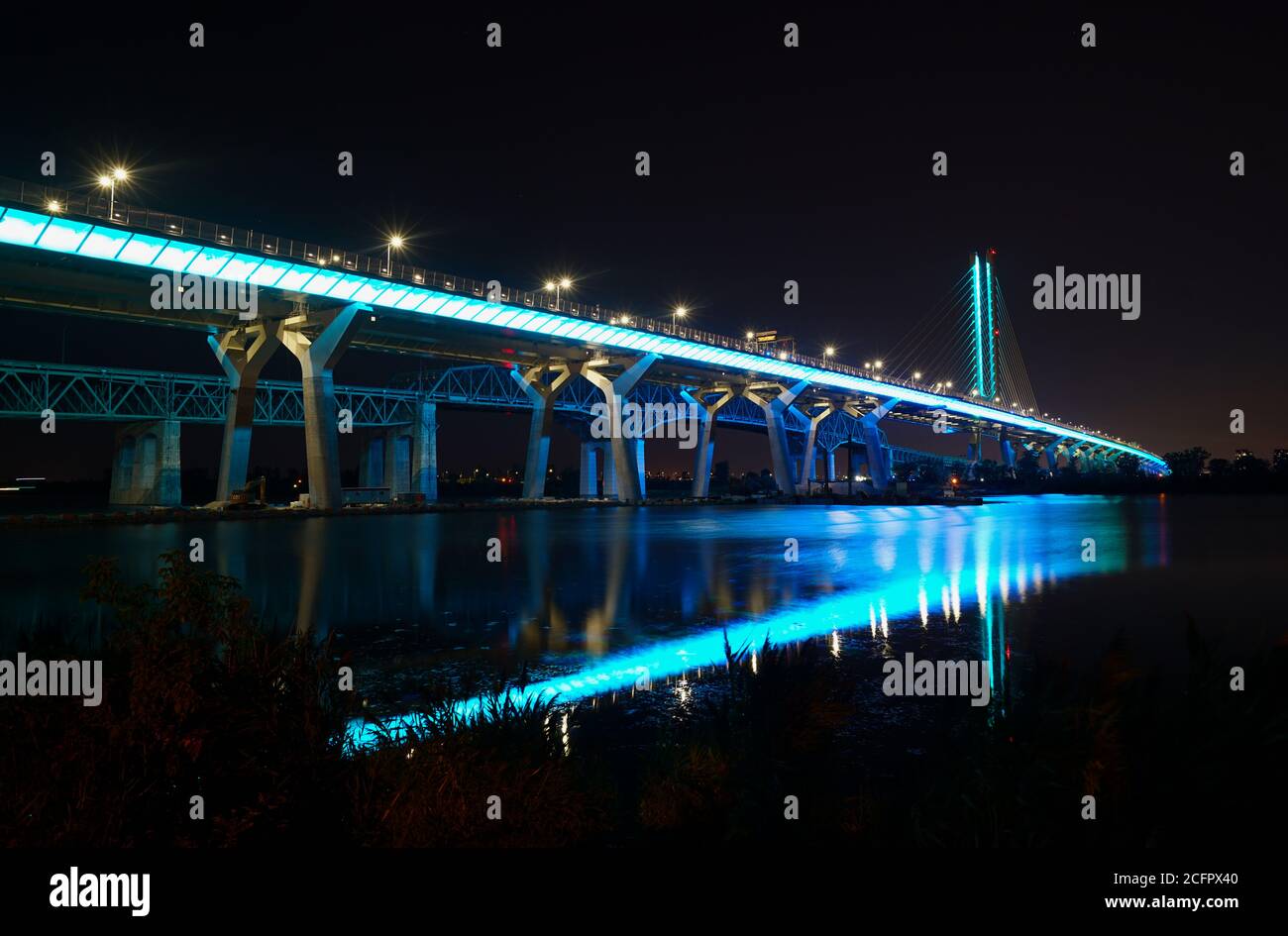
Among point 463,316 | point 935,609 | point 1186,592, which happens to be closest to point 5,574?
point 935,609

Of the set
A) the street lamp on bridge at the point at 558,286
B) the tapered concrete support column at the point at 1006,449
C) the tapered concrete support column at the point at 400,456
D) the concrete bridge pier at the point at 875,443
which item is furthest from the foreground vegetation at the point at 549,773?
the tapered concrete support column at the point at 1006,449

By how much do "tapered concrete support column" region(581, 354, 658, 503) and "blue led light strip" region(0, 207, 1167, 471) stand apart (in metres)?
2.03

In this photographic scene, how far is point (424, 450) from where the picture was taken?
90.0 metres

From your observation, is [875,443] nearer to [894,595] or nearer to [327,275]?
[327,275]

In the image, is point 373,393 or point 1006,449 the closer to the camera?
point 373,393

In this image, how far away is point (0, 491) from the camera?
118 metres

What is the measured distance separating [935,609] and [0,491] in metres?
150

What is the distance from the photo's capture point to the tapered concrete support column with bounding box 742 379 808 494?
290 feet

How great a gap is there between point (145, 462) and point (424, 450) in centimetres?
2878

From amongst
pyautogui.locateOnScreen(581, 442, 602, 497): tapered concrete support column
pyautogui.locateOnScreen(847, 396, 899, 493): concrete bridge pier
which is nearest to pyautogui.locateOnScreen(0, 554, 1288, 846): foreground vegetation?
pyautogui.locateOnScreen(581, 442, 602, 497): tapered concrete support column

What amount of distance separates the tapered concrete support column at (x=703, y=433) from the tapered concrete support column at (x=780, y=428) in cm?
401

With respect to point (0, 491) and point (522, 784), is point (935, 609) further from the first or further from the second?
point (0, 491)

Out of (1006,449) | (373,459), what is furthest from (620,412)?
(1006,449)
